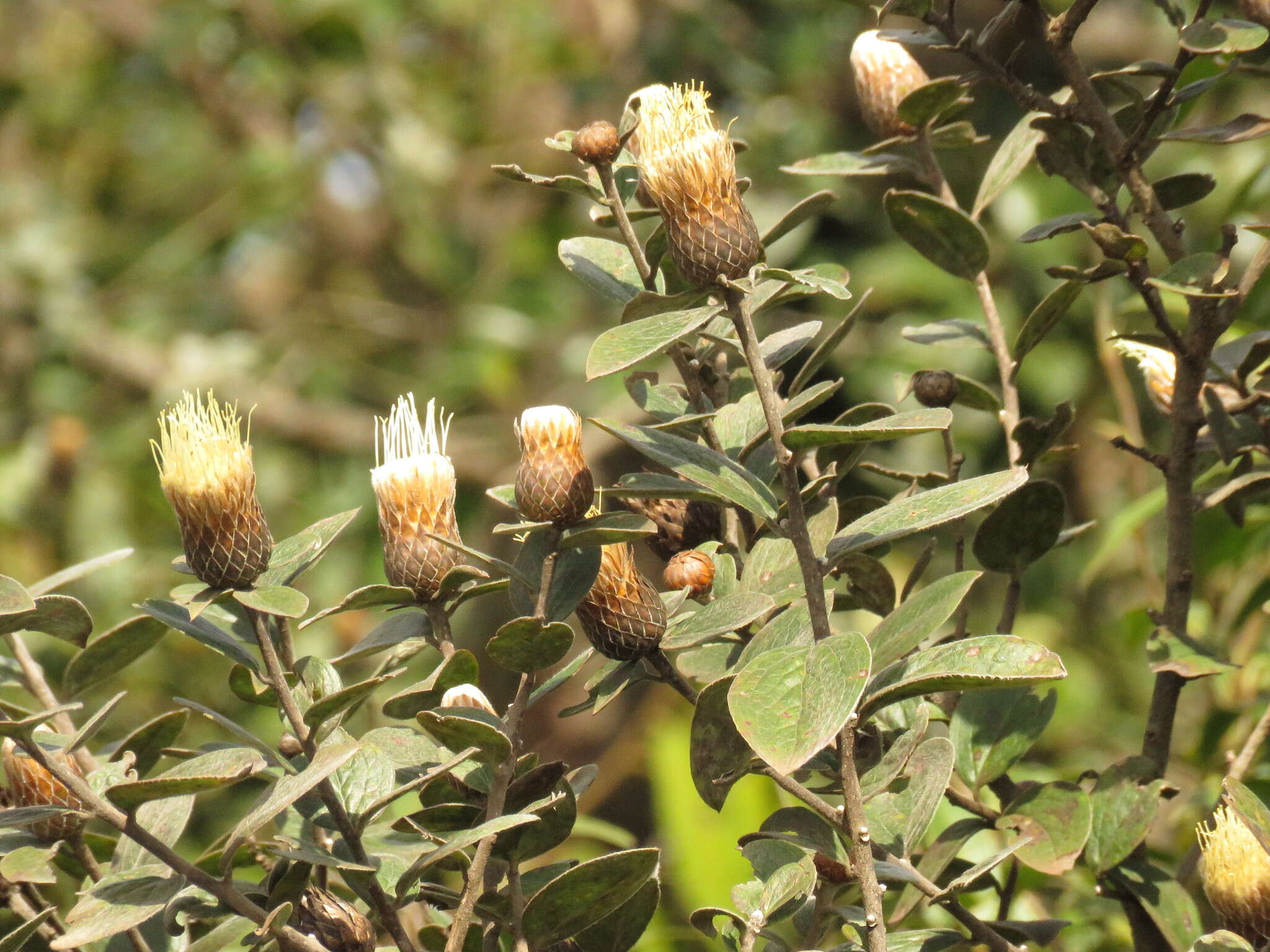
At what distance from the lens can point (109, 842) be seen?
2.94 ft

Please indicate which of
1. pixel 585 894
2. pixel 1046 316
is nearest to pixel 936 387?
pixel 1046 316

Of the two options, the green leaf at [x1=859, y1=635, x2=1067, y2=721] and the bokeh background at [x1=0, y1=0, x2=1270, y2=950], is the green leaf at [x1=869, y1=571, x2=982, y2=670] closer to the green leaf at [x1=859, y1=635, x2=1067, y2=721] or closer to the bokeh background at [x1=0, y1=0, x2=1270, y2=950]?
the green leaf at [x1=859, y1=635, x2=1067, y2=721]

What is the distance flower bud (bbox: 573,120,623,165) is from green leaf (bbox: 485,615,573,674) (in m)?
0.25

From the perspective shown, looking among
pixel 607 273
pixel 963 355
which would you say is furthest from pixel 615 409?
pixel 607 273

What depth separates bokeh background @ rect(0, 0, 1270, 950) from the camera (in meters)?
2.84

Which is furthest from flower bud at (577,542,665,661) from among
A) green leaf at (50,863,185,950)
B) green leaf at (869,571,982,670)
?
green leaf at (50,863,185,950)

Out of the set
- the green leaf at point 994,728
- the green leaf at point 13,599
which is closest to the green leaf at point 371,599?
the green leaf at point 13,599

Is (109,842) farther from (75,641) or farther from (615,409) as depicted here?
(615,409)

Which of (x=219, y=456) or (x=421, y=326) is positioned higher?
(x=219, y=456)

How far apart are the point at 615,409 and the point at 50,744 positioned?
86.1 inches

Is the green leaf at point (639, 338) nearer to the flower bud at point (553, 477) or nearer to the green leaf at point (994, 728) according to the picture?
the flower bud at point (553, 477)

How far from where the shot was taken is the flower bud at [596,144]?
0.70m

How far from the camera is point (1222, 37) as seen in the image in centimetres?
73

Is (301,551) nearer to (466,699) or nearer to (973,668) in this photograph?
(466,699)
